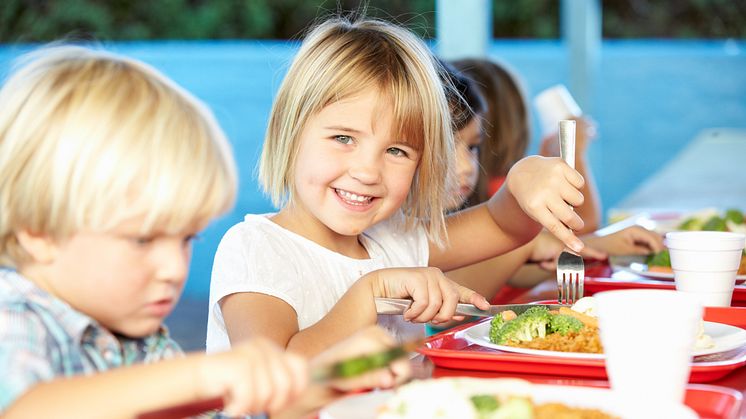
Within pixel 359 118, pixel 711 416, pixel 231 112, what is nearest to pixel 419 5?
pixel 231 112

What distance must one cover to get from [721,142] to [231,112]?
554 cm

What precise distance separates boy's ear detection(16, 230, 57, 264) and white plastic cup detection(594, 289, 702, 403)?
55 centimetres

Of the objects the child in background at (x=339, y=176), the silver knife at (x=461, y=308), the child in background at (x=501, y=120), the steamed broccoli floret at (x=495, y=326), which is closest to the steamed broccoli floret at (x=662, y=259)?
the child in background at (x=339, y=176)

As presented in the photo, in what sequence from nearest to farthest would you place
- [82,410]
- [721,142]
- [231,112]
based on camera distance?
[82,410] < [721,142] < [231,112]

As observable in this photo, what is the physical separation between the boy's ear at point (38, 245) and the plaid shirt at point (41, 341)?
1.3 inches

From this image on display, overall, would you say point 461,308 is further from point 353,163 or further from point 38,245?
point 38,245

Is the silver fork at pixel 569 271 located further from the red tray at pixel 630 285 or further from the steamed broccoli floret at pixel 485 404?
the steamed broccoli floret at pixel 485 404

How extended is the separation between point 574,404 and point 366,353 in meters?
0.21

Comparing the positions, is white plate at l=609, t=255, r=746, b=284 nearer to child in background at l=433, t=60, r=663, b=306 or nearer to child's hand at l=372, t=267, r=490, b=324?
child in background at l=433, t=60, r=663, b=306

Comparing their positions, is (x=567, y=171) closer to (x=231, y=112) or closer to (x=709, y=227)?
(x=709, y=227)

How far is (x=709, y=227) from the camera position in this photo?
2514mm

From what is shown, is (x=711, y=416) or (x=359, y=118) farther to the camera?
(x=359, y=118)

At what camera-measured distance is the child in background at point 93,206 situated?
96cm

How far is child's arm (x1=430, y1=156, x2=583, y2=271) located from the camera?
1.70m
